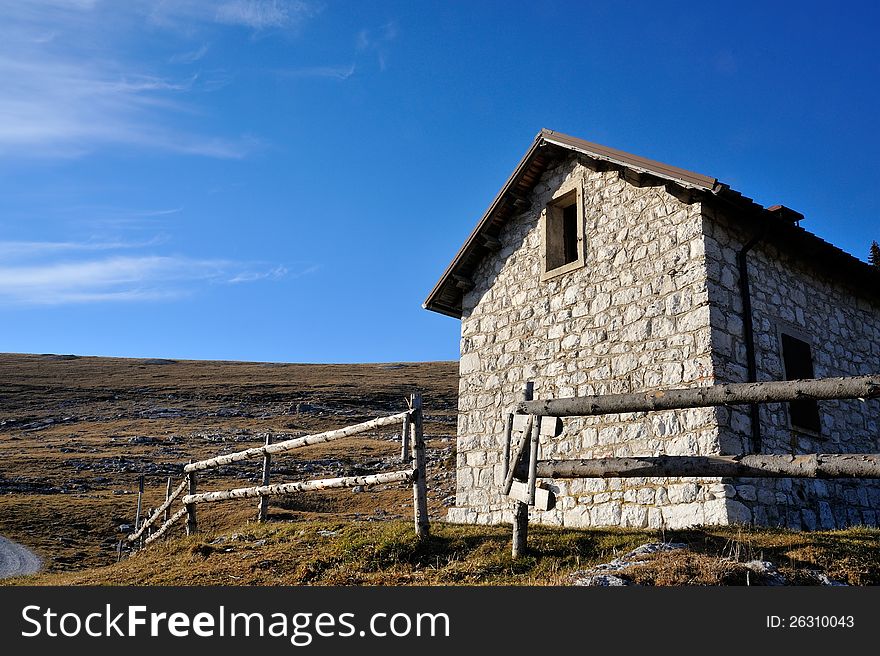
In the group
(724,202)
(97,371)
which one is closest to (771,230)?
(724,202)

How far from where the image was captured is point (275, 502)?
2867 centimetres

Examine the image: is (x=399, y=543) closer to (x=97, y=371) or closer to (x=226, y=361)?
(x=97, y=371)

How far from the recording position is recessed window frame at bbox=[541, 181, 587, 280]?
15094mm

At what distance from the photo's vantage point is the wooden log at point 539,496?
8.98 metres

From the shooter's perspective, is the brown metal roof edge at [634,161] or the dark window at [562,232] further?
the dark window at [562,232]

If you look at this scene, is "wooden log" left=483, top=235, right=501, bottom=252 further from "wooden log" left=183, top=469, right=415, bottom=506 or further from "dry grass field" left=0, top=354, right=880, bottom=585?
"wooden log" left=183, top=469, right=415, bottom=506

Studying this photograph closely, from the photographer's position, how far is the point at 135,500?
1265 inches

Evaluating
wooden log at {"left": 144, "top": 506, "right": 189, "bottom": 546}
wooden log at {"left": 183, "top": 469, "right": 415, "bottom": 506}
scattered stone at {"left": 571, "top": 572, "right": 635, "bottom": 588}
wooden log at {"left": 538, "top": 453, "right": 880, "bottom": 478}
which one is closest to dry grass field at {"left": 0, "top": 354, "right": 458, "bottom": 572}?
wooden log at {"left": 144, "top": 506, "right": 189, "bottom": 546}

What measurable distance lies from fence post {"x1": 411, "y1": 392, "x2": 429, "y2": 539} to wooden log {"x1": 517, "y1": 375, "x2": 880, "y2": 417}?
6.62 ft

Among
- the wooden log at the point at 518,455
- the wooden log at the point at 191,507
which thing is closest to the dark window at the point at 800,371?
the wooden log at the point at 518,455

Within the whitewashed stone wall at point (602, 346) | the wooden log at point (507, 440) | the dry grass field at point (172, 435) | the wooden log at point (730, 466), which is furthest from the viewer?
the dry grass field at point (172, 435)

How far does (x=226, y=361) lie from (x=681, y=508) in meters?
96.7

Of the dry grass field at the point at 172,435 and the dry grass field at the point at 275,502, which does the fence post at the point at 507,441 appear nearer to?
the dry grass field at the point at 275,502

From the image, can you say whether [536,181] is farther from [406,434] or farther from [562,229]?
[406,434]
